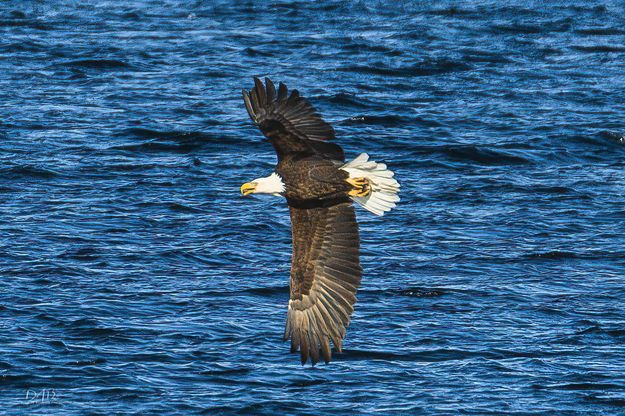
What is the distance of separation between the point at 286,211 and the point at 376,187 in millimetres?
6602

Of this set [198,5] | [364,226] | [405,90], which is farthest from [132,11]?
[364,226]

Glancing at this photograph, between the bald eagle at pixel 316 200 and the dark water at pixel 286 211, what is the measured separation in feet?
5.45

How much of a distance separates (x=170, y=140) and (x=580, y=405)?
854 cm

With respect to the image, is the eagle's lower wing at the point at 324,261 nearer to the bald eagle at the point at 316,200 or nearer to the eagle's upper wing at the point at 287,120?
the bald eagle at the point at 316,200

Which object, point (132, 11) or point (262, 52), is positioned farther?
point (132, 11)

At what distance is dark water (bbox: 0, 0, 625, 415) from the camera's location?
39.2 feet

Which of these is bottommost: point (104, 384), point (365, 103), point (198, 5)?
point (104, 384)

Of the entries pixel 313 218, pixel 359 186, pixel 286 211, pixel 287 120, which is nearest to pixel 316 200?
pixel 313 218

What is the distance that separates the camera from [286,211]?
16.5 meters

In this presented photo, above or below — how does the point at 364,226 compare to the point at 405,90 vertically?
below

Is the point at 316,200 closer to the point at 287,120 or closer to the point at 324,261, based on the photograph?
the point at 324,261

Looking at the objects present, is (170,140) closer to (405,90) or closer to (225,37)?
(405,90)

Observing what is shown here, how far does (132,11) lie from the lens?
26.2m

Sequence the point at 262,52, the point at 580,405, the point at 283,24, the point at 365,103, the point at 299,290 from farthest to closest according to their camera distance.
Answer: the point at 283,24, the point at 262,52, the point at 365,103, the point at 580,405, the point at 299,290
